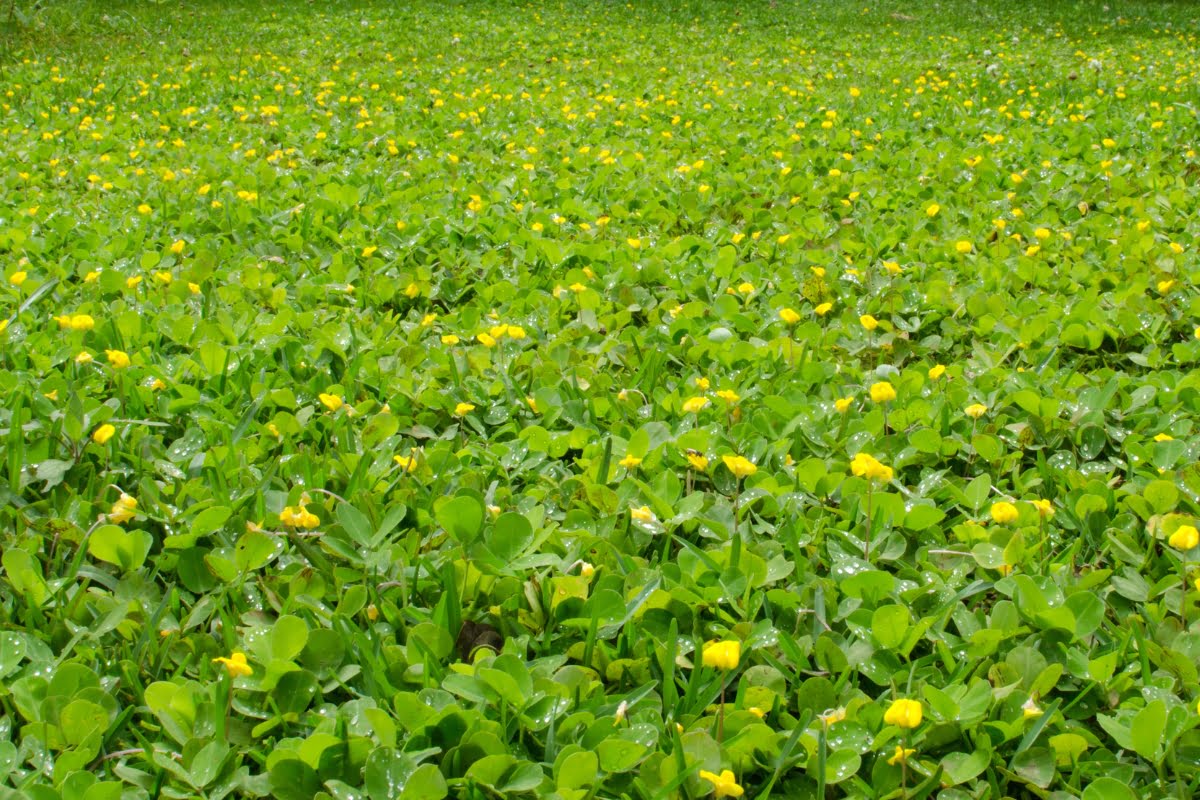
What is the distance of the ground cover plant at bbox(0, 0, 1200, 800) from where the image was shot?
4.61 ft

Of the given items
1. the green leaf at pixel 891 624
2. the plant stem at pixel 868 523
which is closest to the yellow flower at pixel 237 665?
the green leaf at pixel 891 624

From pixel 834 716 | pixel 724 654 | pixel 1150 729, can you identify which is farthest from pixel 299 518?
pixel 1150 729

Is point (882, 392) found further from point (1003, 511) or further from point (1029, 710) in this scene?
point (1029, 710)

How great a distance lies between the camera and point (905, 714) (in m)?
1.29

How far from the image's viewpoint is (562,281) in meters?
3.27

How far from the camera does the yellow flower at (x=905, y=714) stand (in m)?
1.29

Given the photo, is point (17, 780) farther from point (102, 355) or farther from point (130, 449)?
point (102, 355)

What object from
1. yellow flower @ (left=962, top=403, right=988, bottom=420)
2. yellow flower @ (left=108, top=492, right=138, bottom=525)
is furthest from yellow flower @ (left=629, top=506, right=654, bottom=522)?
yellow flower @ (left=108, top=492, right=138, bottom=525)

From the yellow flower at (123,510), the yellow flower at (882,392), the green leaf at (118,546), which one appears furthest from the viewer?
the yellow flower at (882,392)

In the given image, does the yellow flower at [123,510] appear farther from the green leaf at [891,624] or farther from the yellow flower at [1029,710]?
the yellow flower at [1029,710]

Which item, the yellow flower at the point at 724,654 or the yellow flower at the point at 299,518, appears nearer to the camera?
the yellow flower at the point at 724,654

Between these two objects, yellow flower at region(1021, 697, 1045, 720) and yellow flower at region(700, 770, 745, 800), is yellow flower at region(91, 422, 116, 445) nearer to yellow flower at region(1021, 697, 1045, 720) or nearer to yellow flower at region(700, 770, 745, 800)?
yellow flower at region(700, 770, 745, 800)

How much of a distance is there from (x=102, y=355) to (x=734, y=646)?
6.62 feet

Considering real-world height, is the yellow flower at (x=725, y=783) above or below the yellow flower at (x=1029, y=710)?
above
